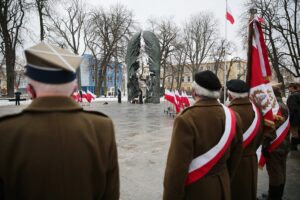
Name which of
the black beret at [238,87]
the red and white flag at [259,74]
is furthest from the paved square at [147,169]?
the black beret at [238,87]

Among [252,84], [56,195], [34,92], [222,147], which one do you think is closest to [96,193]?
[56,195]

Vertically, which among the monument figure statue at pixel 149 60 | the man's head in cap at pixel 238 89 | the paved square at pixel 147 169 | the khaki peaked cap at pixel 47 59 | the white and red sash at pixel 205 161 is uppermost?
the monument figure statue at pixel 149 60

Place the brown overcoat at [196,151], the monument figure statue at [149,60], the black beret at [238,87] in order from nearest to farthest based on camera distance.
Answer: the brown overcoat at [196,151] → the black beret at [238,87] → the monument figure statue at [149,60]

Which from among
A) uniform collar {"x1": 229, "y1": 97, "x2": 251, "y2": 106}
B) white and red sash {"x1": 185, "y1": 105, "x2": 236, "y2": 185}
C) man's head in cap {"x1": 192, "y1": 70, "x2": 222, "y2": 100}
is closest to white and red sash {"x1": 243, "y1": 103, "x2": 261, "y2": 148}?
uniform collar {"x1": 229, "y1": 97, "x2": 251, "y2": 106}

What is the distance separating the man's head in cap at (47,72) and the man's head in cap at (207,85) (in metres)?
1.35

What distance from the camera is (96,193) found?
5.84 feet

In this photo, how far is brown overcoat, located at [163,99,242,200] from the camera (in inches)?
96.2

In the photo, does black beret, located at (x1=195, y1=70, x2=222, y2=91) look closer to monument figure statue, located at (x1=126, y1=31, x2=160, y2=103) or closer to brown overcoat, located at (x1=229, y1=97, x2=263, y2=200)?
brown overcoat, located at (x1=229, y1=97, x2=263, y2=200)

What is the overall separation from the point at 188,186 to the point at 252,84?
1.95m

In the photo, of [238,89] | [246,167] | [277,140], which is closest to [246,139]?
[246,167]

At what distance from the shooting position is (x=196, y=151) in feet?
8.36

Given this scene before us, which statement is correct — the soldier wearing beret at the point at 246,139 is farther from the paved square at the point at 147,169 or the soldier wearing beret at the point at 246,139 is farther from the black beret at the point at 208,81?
the paved square at the point at 147,169

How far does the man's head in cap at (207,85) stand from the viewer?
2613 millimetres

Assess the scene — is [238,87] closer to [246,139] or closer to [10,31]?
[246,139]
